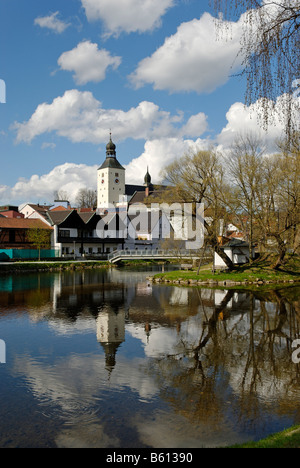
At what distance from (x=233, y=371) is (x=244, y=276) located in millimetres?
22998

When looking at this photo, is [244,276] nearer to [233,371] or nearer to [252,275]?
[252,275]

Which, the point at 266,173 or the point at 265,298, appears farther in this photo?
the point at 266,173

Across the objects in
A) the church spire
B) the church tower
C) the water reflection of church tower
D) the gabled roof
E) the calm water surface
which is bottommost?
the water reflection of church tower

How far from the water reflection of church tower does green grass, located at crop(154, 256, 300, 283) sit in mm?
14359

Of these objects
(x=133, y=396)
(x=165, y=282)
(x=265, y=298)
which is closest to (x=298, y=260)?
(x=165, y=282)

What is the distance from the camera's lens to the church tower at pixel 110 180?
12269cm

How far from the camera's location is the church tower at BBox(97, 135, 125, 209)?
122688mm

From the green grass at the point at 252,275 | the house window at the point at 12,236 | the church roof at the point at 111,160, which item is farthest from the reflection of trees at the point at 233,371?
the church roof at the point at 111,160

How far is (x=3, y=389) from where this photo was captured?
30.7 feet

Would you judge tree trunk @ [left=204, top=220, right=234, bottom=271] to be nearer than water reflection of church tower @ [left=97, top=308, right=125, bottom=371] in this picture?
No

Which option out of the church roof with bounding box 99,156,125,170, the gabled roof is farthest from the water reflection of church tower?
the church roof with bounding box 99,156,125,170

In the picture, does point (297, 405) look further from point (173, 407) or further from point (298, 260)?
point (298, 260)

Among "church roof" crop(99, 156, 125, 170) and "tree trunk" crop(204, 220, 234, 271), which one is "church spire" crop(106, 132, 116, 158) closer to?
"church roof" crop(99, 156, 125, 170)

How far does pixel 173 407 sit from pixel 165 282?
2620 centimetres
